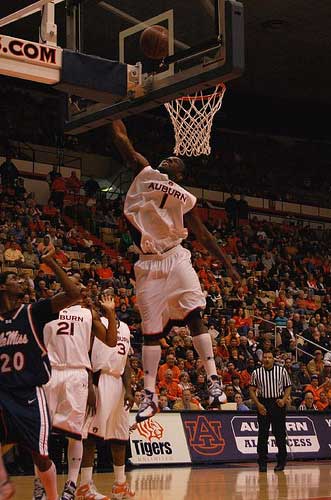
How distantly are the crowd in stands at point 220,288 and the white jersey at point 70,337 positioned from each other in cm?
386

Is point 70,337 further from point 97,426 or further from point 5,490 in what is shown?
point 5,490

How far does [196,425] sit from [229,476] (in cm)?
216

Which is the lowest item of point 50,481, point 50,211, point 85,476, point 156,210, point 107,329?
point 85,476

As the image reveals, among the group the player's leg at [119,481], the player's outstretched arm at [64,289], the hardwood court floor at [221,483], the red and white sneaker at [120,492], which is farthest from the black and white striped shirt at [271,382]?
the player's outstretched arm at [64,289]

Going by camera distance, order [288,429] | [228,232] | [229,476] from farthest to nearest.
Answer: [228,232]
[288,429]
[229,476]

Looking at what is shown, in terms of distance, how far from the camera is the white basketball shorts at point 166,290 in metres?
8.02

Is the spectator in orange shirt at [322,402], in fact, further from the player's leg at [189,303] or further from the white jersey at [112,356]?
the player's leg at [189,303]

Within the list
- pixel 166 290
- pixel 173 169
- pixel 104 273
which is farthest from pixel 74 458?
pixel 104 273

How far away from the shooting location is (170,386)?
17719 millimetres

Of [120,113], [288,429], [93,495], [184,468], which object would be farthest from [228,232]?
[120,113]

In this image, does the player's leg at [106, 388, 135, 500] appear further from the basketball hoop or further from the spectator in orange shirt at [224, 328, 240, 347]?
the spectator in orange shirt at [224, 328, 240, 347]

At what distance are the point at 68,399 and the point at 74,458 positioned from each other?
2.18 ft

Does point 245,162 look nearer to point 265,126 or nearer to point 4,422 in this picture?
point 265,126

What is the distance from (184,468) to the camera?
1648 cm
